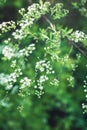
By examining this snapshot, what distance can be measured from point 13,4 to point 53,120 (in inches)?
45.5

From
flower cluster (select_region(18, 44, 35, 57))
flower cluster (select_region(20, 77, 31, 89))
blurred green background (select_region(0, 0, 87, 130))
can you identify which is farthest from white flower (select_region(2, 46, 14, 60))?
blurred green background (select_region(0, 0, 87, 130))

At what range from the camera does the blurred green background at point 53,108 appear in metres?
3.78

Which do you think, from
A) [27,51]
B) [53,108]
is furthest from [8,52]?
[53,108]

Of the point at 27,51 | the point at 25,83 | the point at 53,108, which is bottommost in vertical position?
the point at 25,83

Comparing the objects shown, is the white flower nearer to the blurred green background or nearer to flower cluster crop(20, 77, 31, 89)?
flower cluster crop(20, 77, 31, 89)

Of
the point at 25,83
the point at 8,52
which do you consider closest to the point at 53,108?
the point at 25,83

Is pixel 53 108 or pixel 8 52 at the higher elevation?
pixel 53 108

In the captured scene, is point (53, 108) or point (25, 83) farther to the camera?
point (53, 108)

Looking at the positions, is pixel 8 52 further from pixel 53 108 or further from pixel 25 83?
pixel 53 108

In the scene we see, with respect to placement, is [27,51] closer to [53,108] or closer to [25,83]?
[25,83]

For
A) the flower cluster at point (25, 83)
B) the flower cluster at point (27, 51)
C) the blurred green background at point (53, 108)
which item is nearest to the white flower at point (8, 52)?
the flower cluster at point (27, 51)

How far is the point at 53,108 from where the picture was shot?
3957mm

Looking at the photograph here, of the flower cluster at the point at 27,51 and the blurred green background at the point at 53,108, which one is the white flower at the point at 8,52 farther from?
the blurred green background at the point at 53,108

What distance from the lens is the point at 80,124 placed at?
3891 mm
